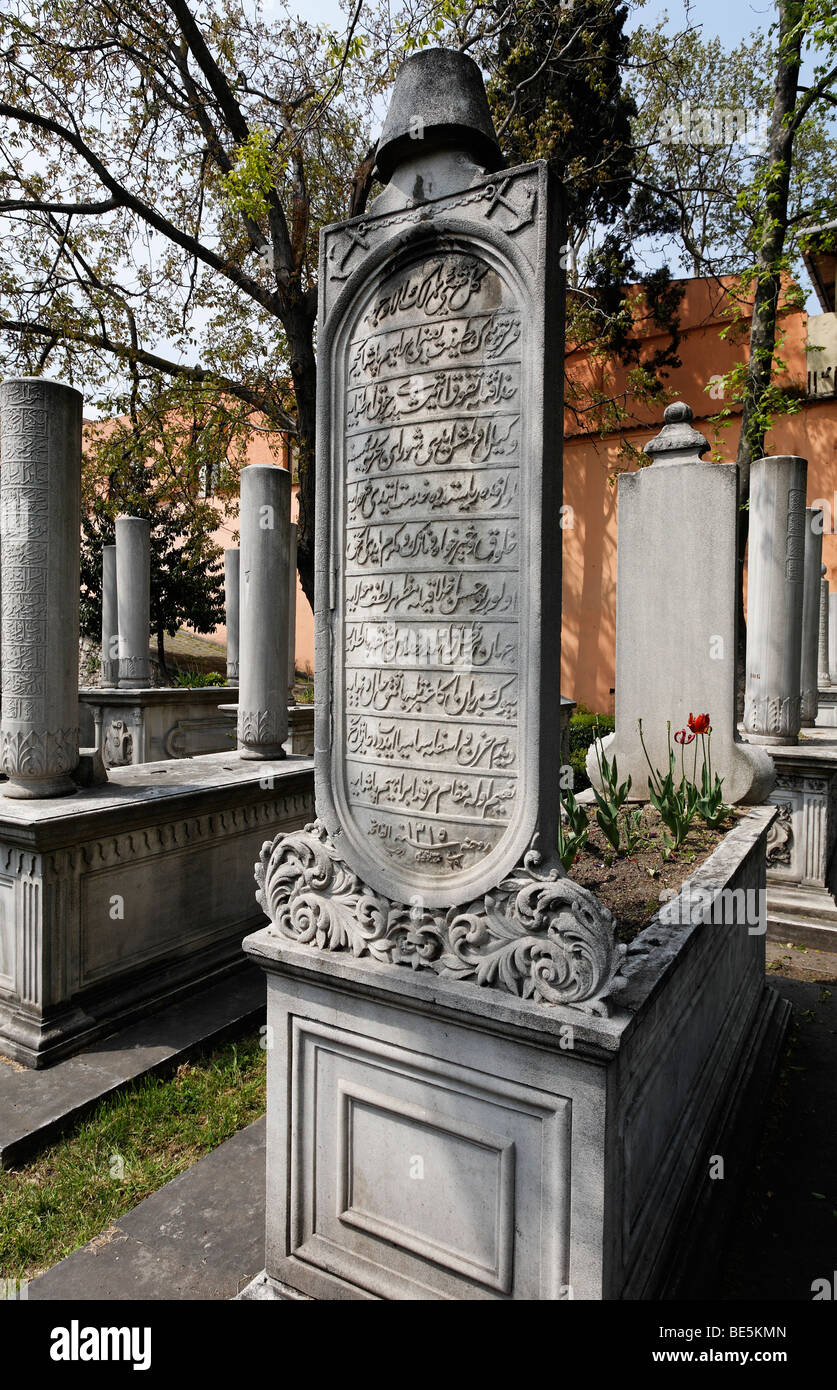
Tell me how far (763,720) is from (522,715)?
5.01 m

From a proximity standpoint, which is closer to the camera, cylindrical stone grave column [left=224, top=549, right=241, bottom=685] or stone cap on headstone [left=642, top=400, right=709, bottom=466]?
stone cap on headstone [left=642, top=400, right=709, bottom=466]

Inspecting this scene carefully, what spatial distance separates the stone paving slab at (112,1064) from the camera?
332 cm

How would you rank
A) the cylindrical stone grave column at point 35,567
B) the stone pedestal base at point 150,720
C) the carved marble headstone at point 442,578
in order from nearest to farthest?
the carved marble headstone at point 442,578
the cylindrical stone grave column at point 35,567
the stone pedestal base at point 150,720

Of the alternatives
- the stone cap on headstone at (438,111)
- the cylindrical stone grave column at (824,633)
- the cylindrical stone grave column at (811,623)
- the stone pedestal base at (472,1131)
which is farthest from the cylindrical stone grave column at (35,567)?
the cylindrical stone grave column at (824,633)

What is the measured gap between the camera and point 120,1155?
10.5 ft

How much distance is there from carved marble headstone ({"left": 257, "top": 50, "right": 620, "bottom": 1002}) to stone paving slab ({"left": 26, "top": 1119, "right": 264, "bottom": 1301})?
1.16m

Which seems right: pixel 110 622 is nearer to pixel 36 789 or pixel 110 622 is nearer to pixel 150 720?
pixel 150 720

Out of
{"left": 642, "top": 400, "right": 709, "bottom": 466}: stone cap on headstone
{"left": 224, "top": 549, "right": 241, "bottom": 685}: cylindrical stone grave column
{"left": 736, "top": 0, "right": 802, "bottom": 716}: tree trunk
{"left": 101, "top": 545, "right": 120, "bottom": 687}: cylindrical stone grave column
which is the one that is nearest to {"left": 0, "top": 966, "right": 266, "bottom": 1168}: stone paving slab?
{"left": 642, "top": 400, "right": 709, "bottom": 466}: stone cap on headstone

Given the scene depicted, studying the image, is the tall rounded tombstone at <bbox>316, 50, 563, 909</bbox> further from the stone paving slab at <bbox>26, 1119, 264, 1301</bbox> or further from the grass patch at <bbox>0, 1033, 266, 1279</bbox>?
the grass patch at <bbox>0, 1033, 266, 1279</bbox>

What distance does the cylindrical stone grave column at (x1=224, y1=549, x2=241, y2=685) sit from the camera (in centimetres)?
1124

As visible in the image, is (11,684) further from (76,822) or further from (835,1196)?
(835,1196)

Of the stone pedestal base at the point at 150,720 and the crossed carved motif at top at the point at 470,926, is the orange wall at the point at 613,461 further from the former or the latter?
the crossed carved motif at top at the point at 470,926

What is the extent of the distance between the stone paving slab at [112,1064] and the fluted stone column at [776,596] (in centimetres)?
437

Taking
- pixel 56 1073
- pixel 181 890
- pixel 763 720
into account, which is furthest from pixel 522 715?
pixel 763 720
